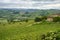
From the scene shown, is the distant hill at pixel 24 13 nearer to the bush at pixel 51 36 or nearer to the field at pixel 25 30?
the field at pixel 25 30

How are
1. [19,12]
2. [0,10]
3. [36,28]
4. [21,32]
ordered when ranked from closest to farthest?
[21,32]
[36,28]
[0,10]
[19,12]

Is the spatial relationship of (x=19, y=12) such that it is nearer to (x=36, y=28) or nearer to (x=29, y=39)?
(x=36, y=28)

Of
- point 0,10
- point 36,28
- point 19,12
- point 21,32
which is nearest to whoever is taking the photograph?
point 21,32

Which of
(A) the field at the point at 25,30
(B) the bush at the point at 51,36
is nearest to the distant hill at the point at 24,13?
(A) the field at the point at 25,30

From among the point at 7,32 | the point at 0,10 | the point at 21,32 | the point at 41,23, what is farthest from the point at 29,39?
the point at 0,10

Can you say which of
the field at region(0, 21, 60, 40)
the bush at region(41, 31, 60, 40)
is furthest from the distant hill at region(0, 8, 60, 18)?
the bush at region(41, 31, 60, 40)

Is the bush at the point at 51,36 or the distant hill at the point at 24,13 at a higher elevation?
the distant hill at the point at 24,13

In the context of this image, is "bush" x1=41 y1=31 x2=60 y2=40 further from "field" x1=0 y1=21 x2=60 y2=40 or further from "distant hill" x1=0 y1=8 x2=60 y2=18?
"distant hill" x1=0 y1=8 x2=60 y2=18

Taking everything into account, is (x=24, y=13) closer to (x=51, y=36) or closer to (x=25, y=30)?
(x=25, y=30)
